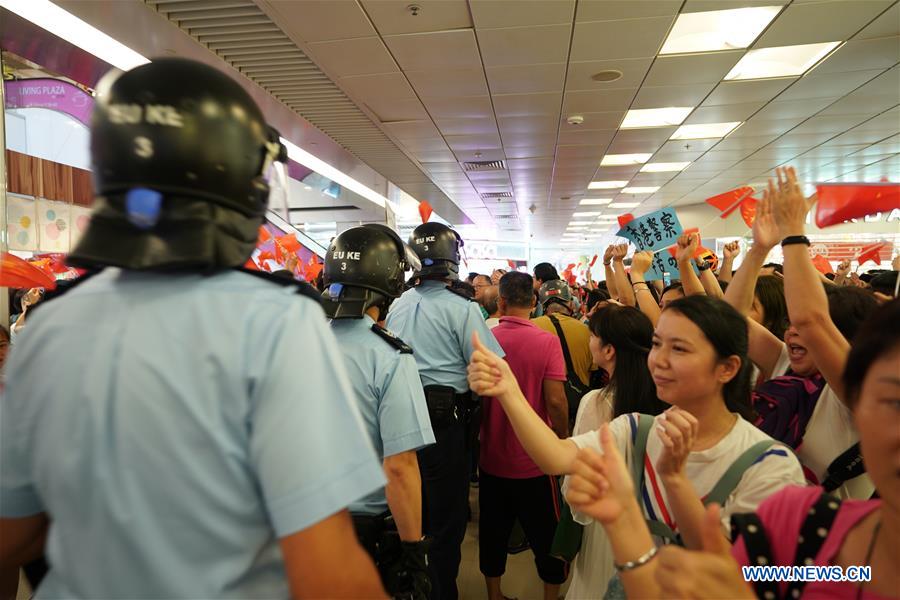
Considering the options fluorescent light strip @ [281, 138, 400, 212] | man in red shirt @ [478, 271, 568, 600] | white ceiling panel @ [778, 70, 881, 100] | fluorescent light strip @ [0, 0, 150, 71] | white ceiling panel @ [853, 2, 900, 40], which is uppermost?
white ceiling panel @ [853, 2, 900, 40]

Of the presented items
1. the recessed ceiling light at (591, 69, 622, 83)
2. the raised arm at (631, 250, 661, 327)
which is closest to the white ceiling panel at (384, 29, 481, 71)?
the recessed ceiling light at (591, 69, 622, 83)

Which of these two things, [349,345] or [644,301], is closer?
[349,345]

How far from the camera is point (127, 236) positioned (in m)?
0.70

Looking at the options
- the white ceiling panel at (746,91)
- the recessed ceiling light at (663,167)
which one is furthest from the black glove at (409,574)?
the recessed ceiling light at (663,167)

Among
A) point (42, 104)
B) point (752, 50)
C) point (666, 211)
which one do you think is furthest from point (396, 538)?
point (42, 104)

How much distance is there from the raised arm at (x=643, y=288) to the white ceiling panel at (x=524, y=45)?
1.96 meters

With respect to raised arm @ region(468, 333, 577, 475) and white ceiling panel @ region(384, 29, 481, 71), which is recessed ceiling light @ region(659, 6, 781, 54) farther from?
raised arm @ region(468, 333, 577, 475)

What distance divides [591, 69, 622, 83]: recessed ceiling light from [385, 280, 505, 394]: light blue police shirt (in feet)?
10.1

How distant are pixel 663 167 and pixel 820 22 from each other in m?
4.60

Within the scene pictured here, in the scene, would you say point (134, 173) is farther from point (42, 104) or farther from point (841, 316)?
point (42, 104)

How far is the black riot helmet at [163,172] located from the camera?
0.69 m

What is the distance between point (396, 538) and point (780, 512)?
3.48ft

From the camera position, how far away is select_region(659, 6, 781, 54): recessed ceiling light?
142 inches

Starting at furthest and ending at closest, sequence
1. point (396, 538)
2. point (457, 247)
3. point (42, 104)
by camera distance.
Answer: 1. point (42, 104)
2. point (457, 247)
3. point (396, 538)
